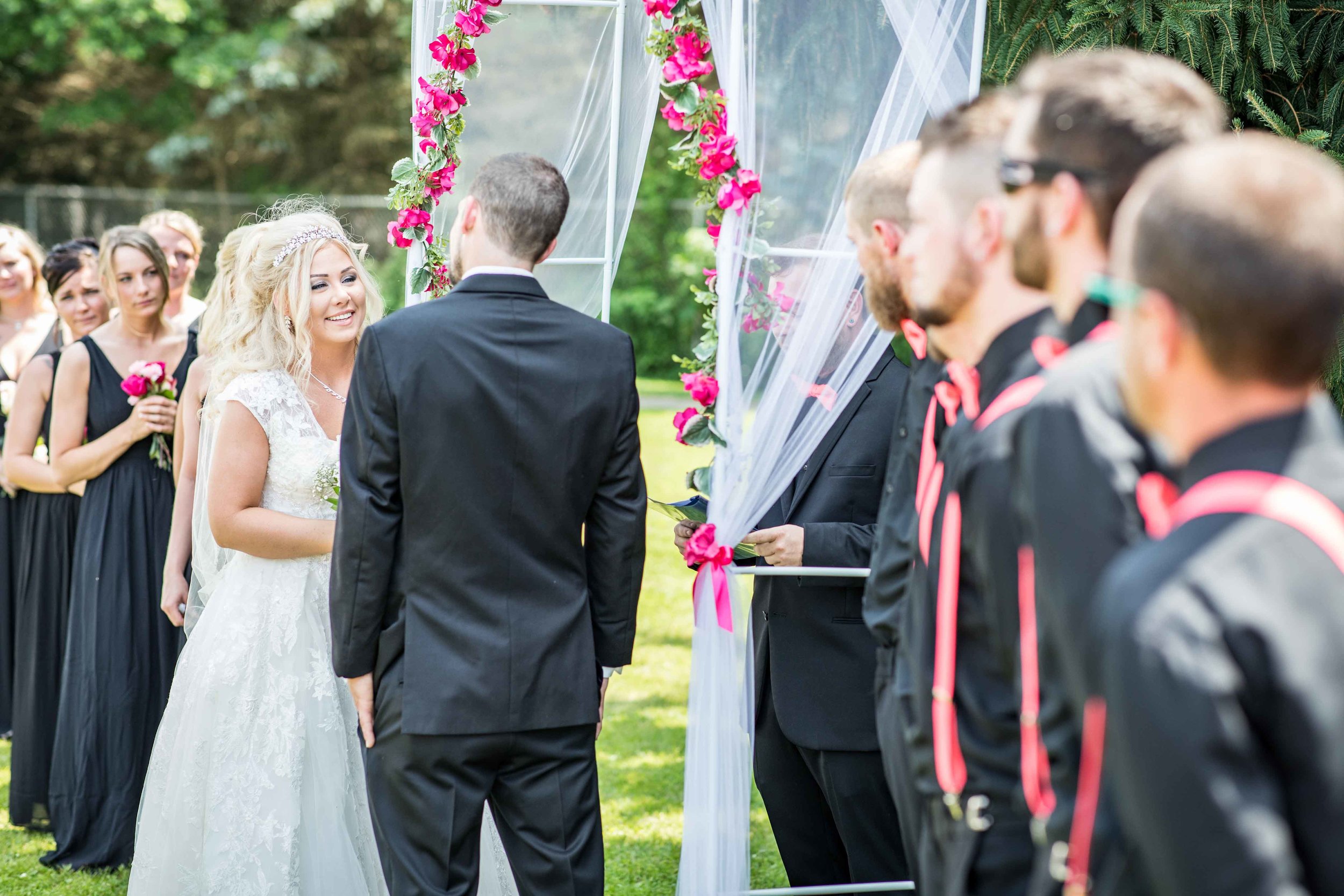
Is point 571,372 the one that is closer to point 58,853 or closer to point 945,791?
point 945,791

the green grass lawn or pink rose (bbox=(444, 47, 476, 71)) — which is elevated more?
pink rose (bbox=(444, 47, 476, 71))

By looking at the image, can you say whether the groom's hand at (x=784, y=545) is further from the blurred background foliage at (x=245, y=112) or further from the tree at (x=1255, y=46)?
the blurred background foliage at (x=245, y=112)

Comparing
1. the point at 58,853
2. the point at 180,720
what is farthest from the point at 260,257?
the point at 58,853

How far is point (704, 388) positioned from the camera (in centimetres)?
332

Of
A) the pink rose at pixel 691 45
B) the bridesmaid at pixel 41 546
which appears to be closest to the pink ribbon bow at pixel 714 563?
the pink rose at pixel 691 45

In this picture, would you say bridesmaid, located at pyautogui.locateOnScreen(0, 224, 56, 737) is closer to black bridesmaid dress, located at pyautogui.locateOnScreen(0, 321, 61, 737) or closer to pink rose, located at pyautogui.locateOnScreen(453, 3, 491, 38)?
black bridesmaid dress, located at pyautogui.locateOnScreen(0, 321, 61, 737)

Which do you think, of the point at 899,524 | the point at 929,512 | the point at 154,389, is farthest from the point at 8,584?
the point at 929,512

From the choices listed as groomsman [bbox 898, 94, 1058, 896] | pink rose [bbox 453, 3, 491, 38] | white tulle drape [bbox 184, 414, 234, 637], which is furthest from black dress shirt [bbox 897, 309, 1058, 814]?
white tulle drape [bbox 184, 414, 234, 637]

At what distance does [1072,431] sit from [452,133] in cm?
284

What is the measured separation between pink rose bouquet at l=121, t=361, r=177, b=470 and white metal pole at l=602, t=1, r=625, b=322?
1.81 metres

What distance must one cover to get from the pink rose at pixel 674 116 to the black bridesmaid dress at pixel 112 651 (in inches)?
Result: 96.0

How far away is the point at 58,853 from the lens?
4598 millimetres

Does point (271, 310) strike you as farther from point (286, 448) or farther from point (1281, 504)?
point (1281, 504)

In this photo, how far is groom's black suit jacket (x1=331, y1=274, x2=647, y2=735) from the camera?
2783 mm
